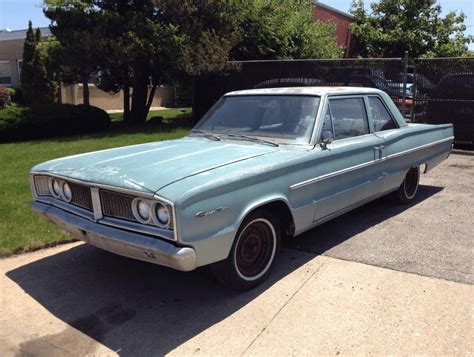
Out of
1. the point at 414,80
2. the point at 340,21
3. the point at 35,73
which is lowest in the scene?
the point at 414,80

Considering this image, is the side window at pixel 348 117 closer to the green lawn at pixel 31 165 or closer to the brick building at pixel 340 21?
the green lawn at pixel 31 165

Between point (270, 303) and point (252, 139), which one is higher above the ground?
point (252, 139)

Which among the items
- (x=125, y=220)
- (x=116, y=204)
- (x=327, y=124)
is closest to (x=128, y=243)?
(x=125, y=220)

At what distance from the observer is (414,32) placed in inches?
912

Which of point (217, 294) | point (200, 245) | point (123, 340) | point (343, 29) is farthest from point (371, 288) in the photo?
point (343, 29)

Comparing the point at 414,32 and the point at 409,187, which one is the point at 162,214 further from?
the point at 414,32

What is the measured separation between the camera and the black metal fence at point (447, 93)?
10195 millimetres

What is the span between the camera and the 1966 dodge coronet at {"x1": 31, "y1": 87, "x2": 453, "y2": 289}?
3225 millimetres

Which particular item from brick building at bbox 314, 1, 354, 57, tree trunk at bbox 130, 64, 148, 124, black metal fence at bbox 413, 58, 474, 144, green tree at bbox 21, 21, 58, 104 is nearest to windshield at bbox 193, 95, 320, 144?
black metal fence at bbox 413, 58, 474, 144

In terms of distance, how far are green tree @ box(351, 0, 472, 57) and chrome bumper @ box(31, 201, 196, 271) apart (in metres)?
22.2

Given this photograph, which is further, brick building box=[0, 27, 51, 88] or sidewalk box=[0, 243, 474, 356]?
brick building box=[0, 27, 51, 88]

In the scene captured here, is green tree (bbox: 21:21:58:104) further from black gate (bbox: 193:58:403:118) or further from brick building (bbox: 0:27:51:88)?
black gate (bbox: 193:58:403:118)

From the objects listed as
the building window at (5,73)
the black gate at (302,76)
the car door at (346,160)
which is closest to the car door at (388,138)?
the car door at (346,160)

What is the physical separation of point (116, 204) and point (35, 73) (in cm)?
1942
